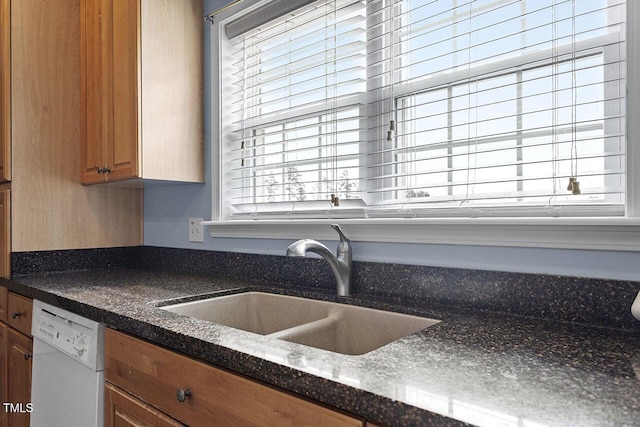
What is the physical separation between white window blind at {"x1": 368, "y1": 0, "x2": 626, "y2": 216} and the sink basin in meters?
0.37

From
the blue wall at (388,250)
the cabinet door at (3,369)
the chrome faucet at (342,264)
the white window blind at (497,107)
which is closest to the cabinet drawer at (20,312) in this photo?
the cabinet door at (3,369)

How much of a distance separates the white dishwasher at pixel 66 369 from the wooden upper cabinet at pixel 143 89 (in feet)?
2.31

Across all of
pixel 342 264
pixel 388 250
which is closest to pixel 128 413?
pixel 342 264

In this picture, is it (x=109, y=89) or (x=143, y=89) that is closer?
(x=143, y=89)

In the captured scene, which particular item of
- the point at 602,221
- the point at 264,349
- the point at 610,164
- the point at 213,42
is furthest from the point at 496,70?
the point at 213,42

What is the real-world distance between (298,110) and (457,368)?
1.36m

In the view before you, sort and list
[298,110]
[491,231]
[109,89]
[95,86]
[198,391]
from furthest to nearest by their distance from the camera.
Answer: [95,86]
[109,89]
[298,110]
[491,231]
[198,391]

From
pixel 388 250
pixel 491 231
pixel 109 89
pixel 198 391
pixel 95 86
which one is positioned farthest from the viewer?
pixel 95 86

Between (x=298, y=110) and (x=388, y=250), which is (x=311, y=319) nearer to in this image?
(x=388, y=250)

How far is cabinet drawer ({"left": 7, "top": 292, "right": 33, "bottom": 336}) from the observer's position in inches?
72.9

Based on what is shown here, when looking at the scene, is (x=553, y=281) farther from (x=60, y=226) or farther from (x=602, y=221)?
(x=60, y=226)

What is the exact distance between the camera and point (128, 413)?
Answer: 1259mm

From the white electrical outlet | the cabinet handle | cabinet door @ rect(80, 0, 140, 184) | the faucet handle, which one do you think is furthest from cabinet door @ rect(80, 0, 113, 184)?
the cabinet handle

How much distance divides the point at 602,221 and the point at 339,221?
810 millimetres
